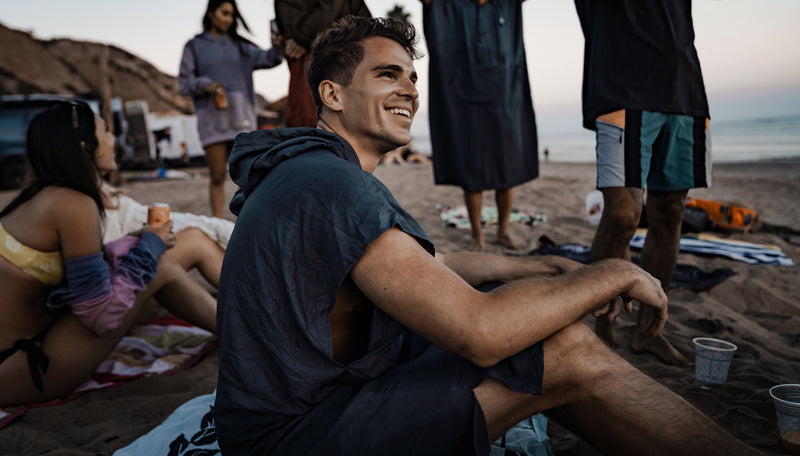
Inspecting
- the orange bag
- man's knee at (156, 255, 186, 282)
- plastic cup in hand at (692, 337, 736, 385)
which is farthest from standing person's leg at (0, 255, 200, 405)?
the orange bag

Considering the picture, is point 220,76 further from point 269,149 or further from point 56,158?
point 269,149

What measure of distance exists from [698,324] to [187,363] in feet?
9.79

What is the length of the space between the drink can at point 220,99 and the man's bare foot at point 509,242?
2.97 metres

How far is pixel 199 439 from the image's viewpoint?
6.04 feet

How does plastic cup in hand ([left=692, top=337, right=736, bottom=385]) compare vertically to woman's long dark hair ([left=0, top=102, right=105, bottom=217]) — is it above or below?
below

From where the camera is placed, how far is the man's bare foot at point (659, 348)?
2395 millimetres

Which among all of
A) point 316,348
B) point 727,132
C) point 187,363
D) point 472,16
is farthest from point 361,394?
point 727,132

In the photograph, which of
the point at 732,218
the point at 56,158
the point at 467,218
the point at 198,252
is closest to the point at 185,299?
the point at 198,252

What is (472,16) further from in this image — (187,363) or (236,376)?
(236,376)

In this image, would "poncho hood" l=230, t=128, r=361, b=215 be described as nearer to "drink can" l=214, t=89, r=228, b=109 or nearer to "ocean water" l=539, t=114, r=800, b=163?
"drink can" l=214, t=89, r=228, b=109

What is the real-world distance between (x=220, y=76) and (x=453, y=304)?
429cm

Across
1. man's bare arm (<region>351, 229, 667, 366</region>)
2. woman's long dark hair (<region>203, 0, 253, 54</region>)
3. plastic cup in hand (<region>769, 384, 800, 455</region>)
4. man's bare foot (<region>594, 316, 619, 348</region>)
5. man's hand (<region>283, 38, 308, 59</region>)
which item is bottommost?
man's bare foot (<region>594, 316, 619, 348</region>)

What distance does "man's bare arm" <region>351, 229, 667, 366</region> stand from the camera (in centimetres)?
112

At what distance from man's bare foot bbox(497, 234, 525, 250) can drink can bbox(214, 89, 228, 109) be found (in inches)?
117
